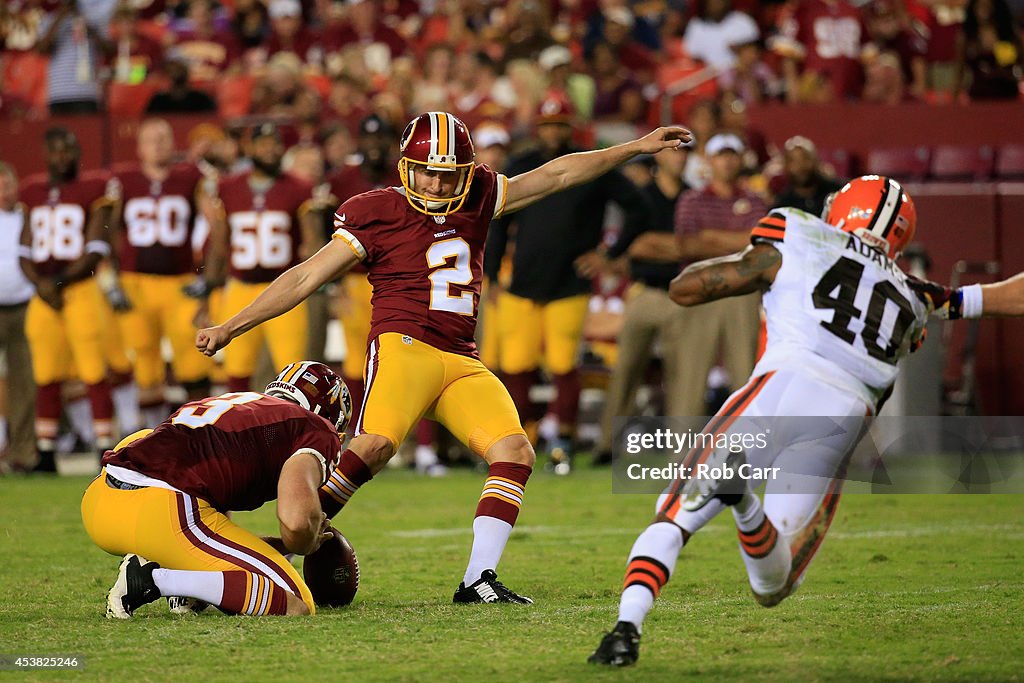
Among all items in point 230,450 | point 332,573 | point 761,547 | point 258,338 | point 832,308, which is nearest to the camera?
point 761,547

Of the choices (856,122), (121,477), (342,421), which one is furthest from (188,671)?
(856,122)

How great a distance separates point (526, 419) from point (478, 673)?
6188 mm

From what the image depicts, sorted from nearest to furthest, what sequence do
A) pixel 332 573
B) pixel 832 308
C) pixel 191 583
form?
pixel 832 308
pixel 191 583
pixel 332 573

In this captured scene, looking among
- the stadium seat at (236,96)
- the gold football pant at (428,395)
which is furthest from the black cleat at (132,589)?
the stadium seat at (236,96)

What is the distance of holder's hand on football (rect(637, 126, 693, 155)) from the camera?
580cm

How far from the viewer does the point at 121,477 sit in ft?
17.5

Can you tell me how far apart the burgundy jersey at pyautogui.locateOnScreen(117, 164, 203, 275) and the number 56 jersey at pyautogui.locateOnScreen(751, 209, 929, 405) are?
7.01m

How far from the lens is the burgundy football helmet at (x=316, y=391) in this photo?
569 centimetres

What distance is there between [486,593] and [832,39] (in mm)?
10129

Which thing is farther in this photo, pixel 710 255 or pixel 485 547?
pixel 710 255

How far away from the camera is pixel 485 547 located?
5.63m

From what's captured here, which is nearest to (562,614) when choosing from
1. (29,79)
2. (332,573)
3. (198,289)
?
(332,573)

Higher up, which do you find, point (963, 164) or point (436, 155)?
point (963, 164)

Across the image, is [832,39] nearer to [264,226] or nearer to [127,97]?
[264,226]
